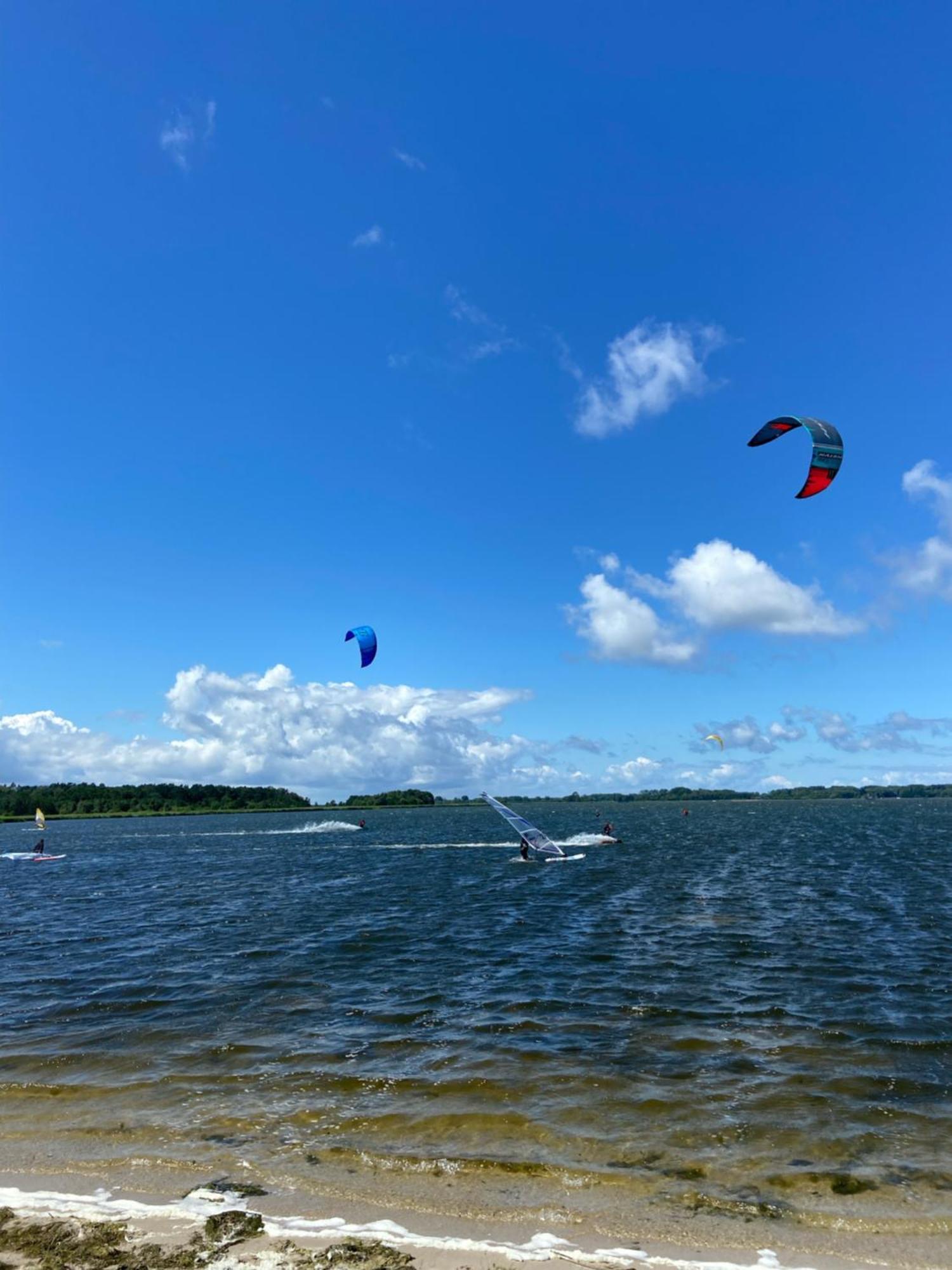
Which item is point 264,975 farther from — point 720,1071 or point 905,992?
point 905,992

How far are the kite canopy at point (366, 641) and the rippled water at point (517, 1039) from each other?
15.5m

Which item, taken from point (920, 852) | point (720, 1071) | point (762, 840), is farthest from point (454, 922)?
point (762, 840)

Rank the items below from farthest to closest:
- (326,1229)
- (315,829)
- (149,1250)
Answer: (315,829) < (326,1229) < (149,1250)

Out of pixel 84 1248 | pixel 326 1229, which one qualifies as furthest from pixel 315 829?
pixel 84 1248

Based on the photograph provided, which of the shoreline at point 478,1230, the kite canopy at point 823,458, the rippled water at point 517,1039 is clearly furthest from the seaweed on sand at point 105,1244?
the kite canopy at point 823,458

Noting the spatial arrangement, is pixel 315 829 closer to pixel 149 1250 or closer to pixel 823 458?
pixel 823 458

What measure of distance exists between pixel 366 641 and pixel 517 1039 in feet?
112

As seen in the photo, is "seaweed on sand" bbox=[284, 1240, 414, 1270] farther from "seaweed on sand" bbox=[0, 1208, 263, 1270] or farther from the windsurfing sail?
the windsurfing sail

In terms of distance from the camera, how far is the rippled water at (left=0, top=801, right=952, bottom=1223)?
9547mm

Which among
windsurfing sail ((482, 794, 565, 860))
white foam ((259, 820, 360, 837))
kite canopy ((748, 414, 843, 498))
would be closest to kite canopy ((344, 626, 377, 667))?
windsurfing sail ((482, 794, 565, 860))

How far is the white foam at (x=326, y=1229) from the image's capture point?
7.02 meters

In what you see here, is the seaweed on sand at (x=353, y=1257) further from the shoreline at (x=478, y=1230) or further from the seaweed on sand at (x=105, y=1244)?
the seaweed on sand at (x=105, y=1244)

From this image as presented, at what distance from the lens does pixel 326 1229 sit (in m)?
7.64

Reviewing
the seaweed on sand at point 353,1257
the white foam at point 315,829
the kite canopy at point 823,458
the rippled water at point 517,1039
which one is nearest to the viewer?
the seaweed on sand at point 353,1257
